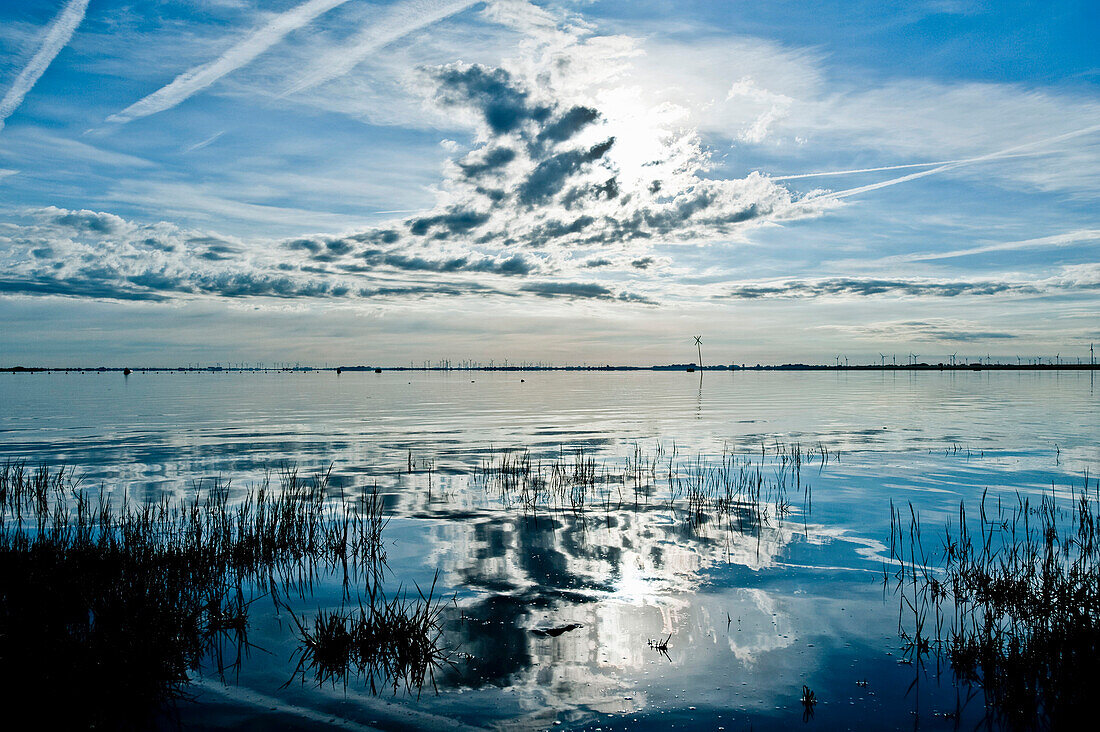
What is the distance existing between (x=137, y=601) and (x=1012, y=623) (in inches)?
624

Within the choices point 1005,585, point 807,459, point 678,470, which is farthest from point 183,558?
point 807,459

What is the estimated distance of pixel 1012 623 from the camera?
11.9 m

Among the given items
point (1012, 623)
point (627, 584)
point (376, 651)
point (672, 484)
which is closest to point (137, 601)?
point (376, 651)

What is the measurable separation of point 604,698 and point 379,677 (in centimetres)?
362

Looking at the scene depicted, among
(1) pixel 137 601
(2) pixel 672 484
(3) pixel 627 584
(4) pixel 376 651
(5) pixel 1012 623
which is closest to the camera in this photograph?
(4) pixel 376 651

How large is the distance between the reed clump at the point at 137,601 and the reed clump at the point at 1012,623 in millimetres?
12004

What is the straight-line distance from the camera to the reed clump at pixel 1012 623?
368 inches

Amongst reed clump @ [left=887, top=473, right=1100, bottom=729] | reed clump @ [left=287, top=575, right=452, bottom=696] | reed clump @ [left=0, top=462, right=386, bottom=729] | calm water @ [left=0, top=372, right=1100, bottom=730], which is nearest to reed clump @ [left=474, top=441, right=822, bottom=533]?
calm water @ [left=0, top=372, right=1100, bottom=730]

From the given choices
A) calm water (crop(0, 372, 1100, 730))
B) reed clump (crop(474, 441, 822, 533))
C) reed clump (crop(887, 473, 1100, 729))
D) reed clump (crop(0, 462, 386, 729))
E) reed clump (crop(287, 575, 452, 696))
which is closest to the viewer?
reed clump (crop(0, 462, 386, 729))

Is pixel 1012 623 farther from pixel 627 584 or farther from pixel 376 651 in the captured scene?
pixel 376 651

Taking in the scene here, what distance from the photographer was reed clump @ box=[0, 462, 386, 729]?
9.12 meters

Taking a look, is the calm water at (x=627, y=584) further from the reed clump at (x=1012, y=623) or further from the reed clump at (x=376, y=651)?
the reed clump at (x=1012, y=623)

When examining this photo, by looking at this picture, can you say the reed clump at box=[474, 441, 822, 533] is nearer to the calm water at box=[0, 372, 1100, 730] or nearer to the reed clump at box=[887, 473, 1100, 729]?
the calm water at box=[0, 372, 1100, 730]

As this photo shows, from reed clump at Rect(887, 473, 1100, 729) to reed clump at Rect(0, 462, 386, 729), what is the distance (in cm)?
1200
